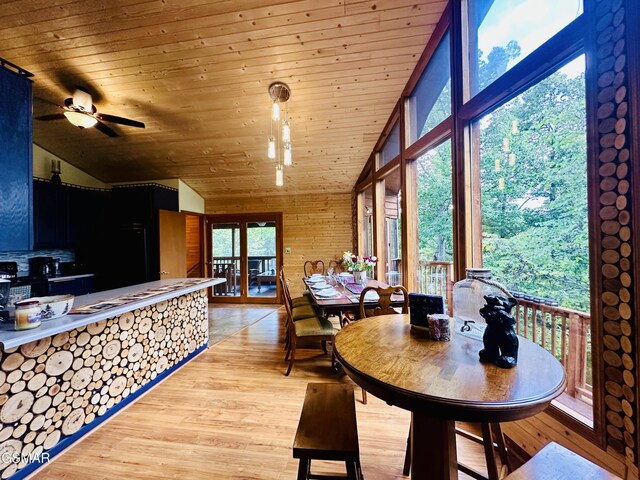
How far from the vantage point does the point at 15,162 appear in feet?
6.18

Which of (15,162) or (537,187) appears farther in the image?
(15,162)

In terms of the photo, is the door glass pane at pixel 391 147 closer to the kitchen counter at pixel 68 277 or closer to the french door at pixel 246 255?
the french door at pixel 246 255

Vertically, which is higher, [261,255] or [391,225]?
[391,225]

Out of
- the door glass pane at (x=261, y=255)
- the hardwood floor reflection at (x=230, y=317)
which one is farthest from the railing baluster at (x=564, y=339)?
the door glass pane at (x=261, y=255)

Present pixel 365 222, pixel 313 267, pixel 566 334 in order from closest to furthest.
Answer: pixel 566 334
pixel 365 222
pixel 313 267

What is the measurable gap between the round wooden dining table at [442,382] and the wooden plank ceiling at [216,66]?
9.05ft

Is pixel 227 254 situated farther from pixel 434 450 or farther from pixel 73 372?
pixel 434 450

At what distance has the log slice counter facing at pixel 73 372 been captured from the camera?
1437 millimetres

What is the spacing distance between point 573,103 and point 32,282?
5.90 m

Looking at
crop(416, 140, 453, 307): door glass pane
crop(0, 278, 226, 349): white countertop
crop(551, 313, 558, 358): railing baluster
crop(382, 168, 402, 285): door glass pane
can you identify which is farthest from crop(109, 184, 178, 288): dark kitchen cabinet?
crop(551, 313, 558, 358): railing baluster

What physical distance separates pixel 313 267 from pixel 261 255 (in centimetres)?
132

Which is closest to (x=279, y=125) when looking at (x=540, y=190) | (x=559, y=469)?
(x=540, y=190)

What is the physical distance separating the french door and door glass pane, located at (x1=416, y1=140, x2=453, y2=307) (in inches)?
140

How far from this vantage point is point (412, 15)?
2275mm
